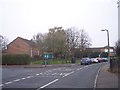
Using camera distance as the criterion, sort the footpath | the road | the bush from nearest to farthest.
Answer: the footpath
the road
the bush

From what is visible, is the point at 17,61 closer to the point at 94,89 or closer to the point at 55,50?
the point at 55,50

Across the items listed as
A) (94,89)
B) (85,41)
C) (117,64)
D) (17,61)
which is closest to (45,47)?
(85,41)

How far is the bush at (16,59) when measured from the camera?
63.6 m

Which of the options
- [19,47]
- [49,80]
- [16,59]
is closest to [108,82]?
[49,80]

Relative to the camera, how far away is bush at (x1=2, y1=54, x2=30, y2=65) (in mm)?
63562

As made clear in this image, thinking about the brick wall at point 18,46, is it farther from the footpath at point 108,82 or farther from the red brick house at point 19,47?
the footpath at point 108,82

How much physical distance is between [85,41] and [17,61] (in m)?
53.5

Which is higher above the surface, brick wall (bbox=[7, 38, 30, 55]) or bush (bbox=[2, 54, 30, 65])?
brick wall (bbox=[7, 38, 30, 55])

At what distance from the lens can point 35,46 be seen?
12294 centimetres

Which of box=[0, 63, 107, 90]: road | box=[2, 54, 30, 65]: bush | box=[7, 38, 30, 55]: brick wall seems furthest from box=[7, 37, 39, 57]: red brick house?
box=[0, 63, 107, 90]: road

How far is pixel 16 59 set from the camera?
2517 inches

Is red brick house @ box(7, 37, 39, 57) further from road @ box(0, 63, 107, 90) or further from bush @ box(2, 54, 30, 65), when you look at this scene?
road @ box(0, 63, 107, 90)

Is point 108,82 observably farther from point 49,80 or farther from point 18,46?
point 18,46

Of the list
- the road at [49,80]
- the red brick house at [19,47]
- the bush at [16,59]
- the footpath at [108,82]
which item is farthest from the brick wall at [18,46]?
the footpath at [108,82]
